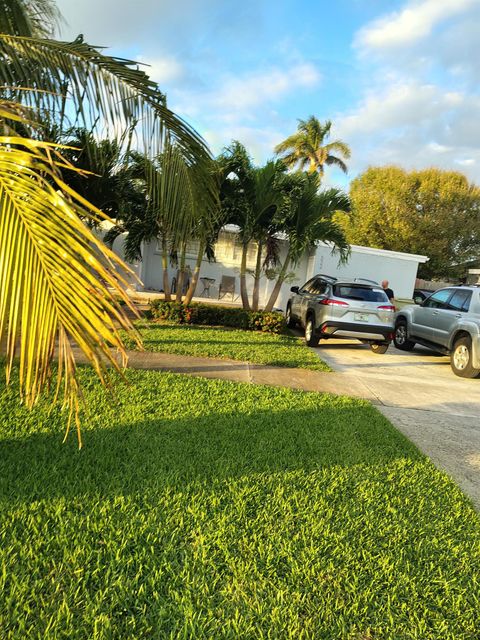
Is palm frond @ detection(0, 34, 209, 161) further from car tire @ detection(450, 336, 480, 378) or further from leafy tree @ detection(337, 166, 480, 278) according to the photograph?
leafy tree @ detection(337, 166, 480, 278)

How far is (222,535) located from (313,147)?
32023 mm

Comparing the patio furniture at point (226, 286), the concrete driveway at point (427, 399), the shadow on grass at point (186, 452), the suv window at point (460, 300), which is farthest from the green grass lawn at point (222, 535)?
the patio furniture at point (226, 286)

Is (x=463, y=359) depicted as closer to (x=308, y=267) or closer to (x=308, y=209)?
(x=308, y=209)

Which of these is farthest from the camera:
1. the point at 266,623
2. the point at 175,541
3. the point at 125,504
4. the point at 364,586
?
the point at 125,504

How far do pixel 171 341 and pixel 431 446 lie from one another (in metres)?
5.10

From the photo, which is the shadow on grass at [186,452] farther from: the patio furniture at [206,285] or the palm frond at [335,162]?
the palm frond at [335,162]

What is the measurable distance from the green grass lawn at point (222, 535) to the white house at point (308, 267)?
1374 centimetres

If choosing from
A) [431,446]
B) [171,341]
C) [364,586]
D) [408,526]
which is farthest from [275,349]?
[364,586]

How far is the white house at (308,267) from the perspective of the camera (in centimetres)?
1748

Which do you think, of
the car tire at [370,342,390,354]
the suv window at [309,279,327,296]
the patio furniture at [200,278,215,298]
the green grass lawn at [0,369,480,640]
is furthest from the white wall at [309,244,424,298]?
the green grass lawn at [0,369,480,640]

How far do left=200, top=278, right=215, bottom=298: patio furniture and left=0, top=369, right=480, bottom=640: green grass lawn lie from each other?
13.5 m

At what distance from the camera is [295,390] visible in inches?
233

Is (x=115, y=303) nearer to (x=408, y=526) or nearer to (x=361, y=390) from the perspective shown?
(x=408, y=526)

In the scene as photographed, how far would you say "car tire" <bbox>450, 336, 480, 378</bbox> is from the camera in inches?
321
